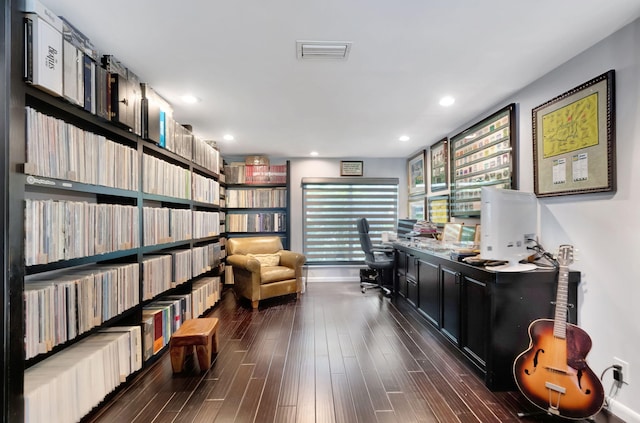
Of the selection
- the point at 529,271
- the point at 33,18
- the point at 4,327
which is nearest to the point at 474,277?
the point at 529,271

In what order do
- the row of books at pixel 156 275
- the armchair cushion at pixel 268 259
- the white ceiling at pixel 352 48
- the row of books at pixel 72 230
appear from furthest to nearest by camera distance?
the armchair cushion at pixel 268 259 → the row of books at pixel 156 275 → the white ceiling at pixel 352 48 → the row of books at pixel 72 230

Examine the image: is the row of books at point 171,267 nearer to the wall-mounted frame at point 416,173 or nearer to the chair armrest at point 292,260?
the chair armrest at point 292,260

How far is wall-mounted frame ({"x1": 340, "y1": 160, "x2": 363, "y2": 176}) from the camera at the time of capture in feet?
17.6

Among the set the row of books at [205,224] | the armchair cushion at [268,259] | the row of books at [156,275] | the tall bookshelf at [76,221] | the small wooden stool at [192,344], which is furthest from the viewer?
the armchair cushion at [268,259]

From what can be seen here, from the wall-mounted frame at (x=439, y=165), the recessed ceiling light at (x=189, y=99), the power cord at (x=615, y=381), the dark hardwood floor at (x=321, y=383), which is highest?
the recessed ceiling light at (x=189, y=99)

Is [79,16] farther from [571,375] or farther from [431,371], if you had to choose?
[571,375]

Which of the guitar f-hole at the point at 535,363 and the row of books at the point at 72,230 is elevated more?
the row of books at the point at 72,230

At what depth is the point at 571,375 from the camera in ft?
5.33

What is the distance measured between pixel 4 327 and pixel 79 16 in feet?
5.49

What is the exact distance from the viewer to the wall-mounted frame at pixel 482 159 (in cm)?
262

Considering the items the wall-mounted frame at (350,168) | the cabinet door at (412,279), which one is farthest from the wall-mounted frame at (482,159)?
the wall-mounted frame at (350,168)

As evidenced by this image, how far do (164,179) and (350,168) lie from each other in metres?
3.43

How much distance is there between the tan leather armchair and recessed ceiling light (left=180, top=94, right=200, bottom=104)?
2.03 m

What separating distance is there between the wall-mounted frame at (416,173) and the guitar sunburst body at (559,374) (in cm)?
308
